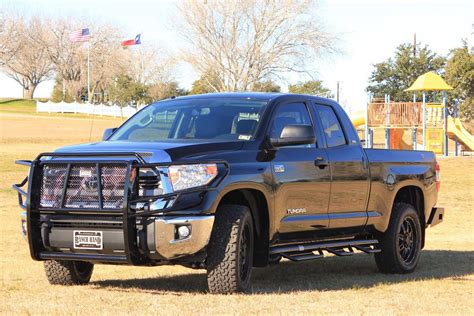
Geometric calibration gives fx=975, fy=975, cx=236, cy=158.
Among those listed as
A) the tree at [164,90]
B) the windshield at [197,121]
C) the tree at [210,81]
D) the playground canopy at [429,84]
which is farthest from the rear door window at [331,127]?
the tree at [164,90]

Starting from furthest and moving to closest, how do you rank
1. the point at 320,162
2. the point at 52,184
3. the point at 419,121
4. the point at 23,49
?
1. the point at 23,49
2. the point at 419,121
3. the point at 320,162
4. the point at 52,184

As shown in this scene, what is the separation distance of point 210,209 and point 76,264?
2.13 metres

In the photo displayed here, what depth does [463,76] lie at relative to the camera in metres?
62.6

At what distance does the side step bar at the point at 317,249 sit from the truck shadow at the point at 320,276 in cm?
30

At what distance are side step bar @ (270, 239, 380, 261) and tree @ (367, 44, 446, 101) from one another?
2548 inches

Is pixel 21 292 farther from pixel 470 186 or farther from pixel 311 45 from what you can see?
pixel 311 45

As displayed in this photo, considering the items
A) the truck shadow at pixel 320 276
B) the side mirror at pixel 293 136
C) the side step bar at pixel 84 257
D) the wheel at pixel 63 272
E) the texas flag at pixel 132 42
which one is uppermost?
the texas flag at pixel 132 42

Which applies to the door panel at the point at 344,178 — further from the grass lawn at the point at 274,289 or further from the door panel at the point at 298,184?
the grass lawn at the point at 274,289

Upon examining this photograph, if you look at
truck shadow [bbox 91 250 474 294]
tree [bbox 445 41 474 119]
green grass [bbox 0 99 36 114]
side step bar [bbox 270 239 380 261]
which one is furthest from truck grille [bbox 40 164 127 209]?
green grass [bbox 0 99 36 114]

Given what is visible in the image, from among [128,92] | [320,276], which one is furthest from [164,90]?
[320,276]

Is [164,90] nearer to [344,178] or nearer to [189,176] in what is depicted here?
[344,178]

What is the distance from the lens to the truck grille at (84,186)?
8.40 meters

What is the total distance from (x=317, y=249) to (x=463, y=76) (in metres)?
54.5

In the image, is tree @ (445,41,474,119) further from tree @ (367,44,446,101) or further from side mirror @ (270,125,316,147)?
side mirror @ (270,125,316,147)
